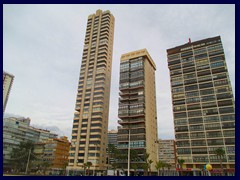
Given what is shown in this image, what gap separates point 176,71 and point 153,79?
14556 millimetres

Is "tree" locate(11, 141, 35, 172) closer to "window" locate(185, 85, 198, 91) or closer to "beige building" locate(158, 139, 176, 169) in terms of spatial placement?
"window" locate(185, 85, 198, 91)

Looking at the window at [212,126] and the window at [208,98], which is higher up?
the window at [208,98]

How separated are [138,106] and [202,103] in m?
25.3

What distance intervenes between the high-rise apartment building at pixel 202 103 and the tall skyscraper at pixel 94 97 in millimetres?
29643

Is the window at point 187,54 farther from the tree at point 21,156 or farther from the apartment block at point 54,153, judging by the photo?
the tree at point 21,156

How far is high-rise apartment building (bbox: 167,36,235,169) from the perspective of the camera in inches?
2972

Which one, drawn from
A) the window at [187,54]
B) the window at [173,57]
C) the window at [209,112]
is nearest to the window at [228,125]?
the window at [209,112]

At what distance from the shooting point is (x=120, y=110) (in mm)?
89062

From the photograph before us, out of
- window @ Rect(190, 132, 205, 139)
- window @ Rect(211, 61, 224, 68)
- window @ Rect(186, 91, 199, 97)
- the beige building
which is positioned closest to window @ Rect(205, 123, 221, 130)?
window @ Rect(190, 132, 205, 139)

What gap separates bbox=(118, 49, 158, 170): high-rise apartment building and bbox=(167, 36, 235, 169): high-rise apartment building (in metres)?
10.4

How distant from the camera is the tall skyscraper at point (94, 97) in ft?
272

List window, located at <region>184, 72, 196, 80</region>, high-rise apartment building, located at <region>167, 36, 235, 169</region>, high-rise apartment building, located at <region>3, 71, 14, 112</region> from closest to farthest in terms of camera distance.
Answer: high-rise apartment building, located at <region>167, 36, 235, 169</region>, window, located at <region>184, 72, 196, 80</region>, high-rise apartment building, located at <region>3, 71, 14, 112</region>

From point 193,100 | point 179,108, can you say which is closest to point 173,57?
point 193,100

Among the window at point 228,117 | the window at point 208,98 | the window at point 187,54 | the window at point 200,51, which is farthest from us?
the window at point 187,54
